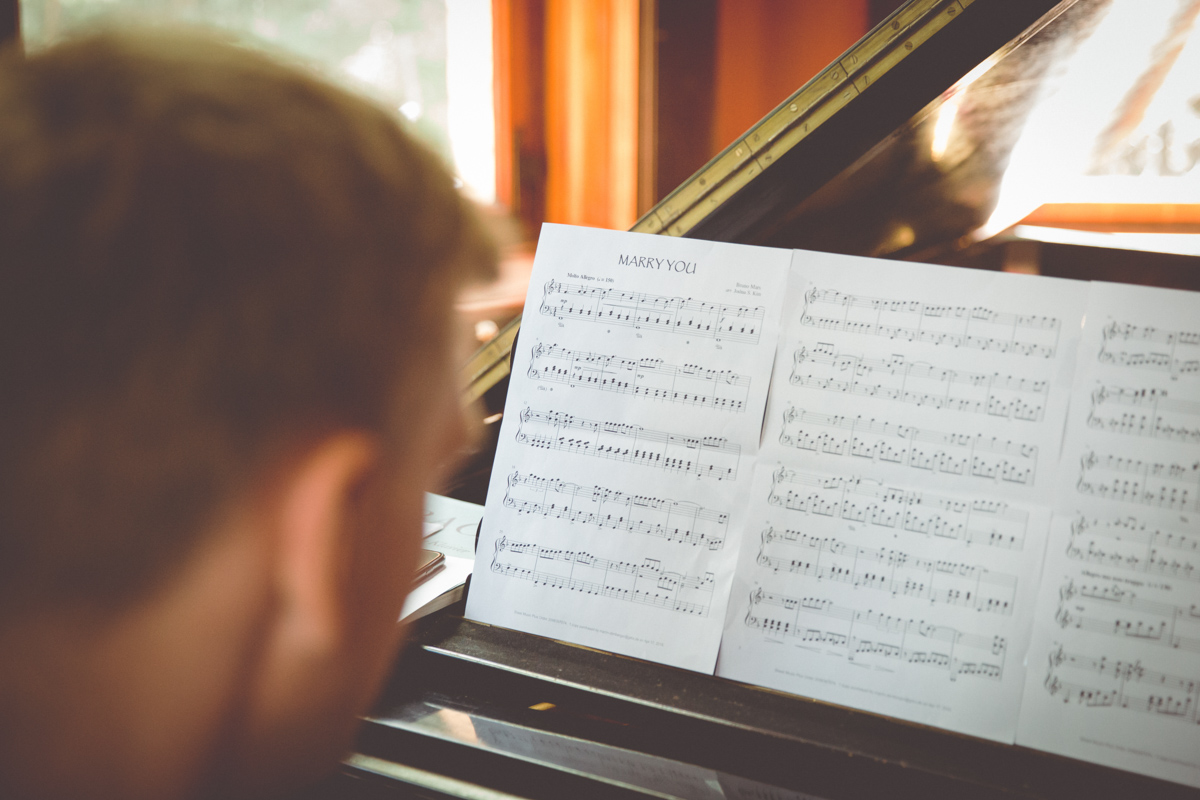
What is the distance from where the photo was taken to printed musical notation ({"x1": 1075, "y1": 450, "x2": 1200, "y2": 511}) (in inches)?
A: 33.4

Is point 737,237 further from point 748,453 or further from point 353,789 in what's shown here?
point 353,789

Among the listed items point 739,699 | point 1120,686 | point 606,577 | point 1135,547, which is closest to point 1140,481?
point 1135,547

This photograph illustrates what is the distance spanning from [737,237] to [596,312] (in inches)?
14.0

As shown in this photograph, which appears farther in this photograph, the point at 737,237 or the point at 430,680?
the point at 737,237

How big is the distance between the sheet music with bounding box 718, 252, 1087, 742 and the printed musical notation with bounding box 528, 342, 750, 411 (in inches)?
2.4

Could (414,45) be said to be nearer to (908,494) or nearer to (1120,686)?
(908,494)

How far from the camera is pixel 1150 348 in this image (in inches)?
34.6

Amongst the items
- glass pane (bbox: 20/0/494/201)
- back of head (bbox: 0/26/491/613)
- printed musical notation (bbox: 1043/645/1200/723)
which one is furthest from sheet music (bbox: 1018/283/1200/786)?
glass pane (bbox: 20/0/494/201)

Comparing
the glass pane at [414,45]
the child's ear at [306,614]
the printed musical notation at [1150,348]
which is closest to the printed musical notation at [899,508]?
the printed musical notation at [1150,348]

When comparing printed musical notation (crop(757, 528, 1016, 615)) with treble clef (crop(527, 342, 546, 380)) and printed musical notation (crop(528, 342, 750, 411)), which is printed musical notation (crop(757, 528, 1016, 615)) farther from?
treble clef (crop(527, 342, 546, 380))

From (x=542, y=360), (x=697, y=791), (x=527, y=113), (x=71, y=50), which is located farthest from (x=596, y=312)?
(x=527, y=113)

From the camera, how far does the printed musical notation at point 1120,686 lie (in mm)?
807

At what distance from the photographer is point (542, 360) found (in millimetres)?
1116

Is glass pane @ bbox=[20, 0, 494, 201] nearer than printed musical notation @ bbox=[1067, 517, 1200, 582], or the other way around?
printed musical notation @ bbox=[1067, 517, 1200, 582]
